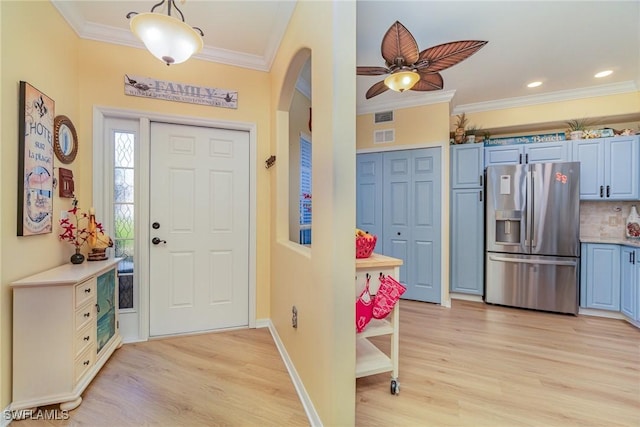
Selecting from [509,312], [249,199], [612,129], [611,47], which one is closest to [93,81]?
[249,199]

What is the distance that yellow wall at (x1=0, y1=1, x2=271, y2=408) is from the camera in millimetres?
1524

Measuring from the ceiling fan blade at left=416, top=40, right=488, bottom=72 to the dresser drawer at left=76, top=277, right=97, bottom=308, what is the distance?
2849 mm

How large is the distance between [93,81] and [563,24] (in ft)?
13.3

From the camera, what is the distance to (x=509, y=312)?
3.26m

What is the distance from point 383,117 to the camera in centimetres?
383

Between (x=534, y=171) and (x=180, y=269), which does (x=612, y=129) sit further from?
(x=180, y=269)

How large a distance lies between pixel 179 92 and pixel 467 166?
3581mm

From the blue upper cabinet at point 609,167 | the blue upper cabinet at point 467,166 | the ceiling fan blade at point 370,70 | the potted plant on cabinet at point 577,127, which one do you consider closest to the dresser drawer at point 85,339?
the ceiling fan blade at point 370,70

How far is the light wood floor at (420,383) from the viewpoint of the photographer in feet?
5.07

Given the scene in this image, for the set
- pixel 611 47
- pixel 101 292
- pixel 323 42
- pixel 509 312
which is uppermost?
pixel 611 47

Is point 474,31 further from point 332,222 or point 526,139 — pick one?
point 332,222

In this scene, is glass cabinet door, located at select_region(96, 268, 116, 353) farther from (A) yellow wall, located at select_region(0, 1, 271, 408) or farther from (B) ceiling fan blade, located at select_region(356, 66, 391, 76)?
(B) ceiling fan blade, located at select_region(356, 66, 391, 76)

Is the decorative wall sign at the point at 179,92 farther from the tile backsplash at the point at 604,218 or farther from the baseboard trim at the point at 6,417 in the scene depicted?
the tile backsplash at the point at 604,218

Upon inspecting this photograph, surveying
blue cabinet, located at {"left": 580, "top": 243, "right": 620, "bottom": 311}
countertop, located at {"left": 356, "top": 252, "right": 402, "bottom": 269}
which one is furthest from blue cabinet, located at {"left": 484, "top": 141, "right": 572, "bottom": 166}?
countertop, located at {"left": 356, "top": 252, "right": 402, "bottom": 269}
